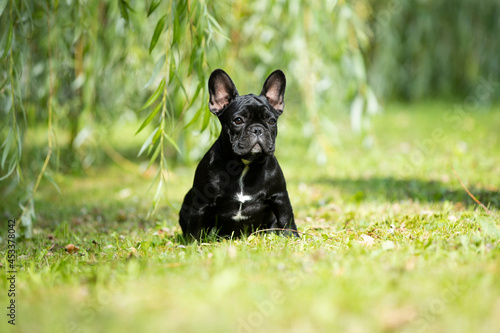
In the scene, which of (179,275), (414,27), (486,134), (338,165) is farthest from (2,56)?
(414,27)

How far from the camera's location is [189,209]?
3824 millimetres

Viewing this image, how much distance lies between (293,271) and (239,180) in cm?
113


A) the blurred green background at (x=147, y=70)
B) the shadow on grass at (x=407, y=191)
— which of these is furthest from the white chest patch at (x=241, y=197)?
the shadow on grass at (x=407, y=191)

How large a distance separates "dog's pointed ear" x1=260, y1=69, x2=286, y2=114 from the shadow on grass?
5.62ft

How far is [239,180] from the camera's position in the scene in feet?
12.0

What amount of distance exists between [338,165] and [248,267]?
5.22 m

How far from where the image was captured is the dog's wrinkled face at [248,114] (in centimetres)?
349

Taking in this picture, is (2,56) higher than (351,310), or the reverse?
(2,56)

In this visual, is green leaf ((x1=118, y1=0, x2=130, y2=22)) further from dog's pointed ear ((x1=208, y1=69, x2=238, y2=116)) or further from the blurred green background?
dog's pointed ear ((x1=208, y1=69, x2=238, y2=116))

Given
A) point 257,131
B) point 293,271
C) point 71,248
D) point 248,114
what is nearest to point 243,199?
point 257,131

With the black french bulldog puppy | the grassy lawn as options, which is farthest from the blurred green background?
the grassy lawn

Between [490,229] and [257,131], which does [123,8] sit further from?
[490,229]

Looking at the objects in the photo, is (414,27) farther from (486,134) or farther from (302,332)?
(302,332)

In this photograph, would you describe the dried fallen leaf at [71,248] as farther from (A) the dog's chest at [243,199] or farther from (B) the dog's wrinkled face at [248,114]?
(B) the dog's wrinkled face at [248,114]
